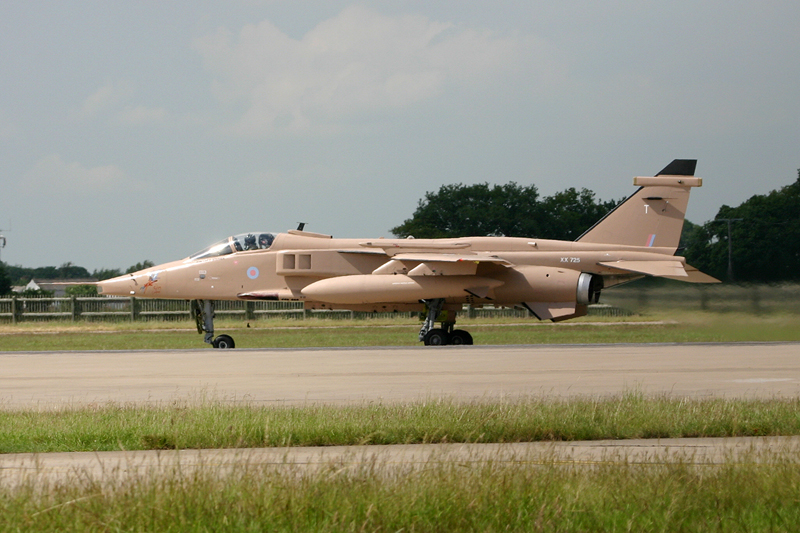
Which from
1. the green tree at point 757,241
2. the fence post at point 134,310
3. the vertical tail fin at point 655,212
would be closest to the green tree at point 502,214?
the green tree at point 757,241

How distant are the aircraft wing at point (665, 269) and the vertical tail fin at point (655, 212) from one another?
3.78 ft

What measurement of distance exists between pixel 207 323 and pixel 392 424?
57.3 feet

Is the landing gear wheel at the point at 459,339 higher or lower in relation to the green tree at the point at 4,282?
lower

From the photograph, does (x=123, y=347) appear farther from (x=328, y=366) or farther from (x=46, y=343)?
(x=328, y=366)

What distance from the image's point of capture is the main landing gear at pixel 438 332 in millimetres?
24641

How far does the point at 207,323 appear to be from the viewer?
25.6 meters

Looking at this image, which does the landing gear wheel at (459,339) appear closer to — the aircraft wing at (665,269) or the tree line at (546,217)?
the aircraft wing at (665,269)

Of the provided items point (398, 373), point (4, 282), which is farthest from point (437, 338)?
point (4, 282)

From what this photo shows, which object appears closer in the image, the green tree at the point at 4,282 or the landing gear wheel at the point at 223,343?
the landing gear wheel at the point at 223,343

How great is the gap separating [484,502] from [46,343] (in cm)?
2781

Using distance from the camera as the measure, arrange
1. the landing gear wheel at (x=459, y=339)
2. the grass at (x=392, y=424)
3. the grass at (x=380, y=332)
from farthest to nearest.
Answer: the landing gear wheel at (x=459, y=339) → the grass at (x=380, y=332) → the grass at (x=392, y=424)

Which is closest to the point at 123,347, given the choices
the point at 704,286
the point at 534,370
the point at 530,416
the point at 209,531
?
the point at 534,370

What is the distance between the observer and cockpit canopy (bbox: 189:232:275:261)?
85.7 ft

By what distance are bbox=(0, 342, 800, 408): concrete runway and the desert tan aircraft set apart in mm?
2643
